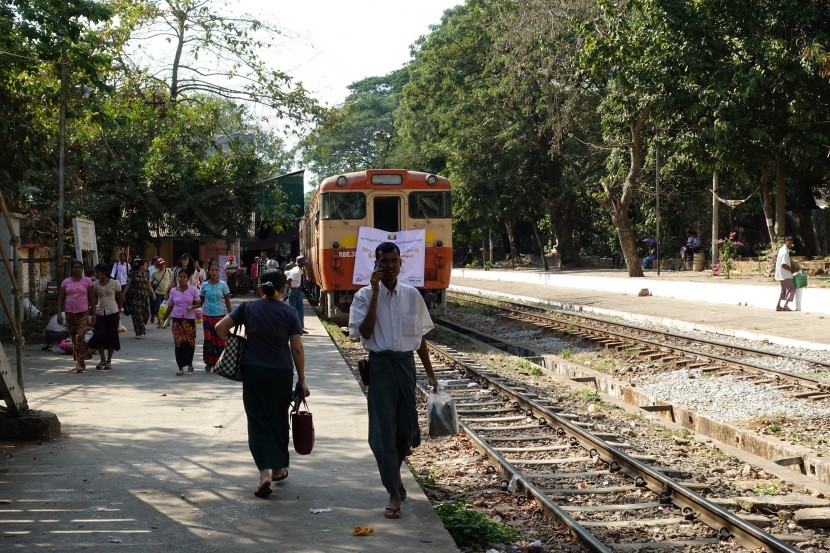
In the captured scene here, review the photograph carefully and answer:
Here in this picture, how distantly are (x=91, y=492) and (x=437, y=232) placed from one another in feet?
40.6

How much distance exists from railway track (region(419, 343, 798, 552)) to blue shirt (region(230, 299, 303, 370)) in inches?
84.5

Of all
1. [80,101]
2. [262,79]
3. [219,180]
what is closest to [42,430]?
[80,101]

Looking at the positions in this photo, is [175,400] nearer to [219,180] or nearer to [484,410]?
[484,410]

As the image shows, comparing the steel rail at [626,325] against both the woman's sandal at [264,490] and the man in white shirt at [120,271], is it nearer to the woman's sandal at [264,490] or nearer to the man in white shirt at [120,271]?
the woman's sandal at [264,490]

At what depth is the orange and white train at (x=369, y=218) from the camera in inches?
728

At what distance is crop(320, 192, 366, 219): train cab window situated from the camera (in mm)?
18469

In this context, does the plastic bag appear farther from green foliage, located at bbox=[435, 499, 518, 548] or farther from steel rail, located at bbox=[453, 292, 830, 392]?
steel rail, located at bbox=[453, 292, 830, 392]

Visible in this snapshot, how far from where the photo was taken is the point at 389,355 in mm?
6176

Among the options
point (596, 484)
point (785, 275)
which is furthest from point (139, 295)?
point (596, 484)

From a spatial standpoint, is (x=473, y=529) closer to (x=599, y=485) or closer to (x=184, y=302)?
(x=599, y=485)

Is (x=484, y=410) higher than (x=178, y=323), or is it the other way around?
(x=178, y=323)

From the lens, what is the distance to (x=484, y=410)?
11.0 meters

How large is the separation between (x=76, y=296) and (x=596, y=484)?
8775mm

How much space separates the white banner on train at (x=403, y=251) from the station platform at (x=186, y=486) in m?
6.47
